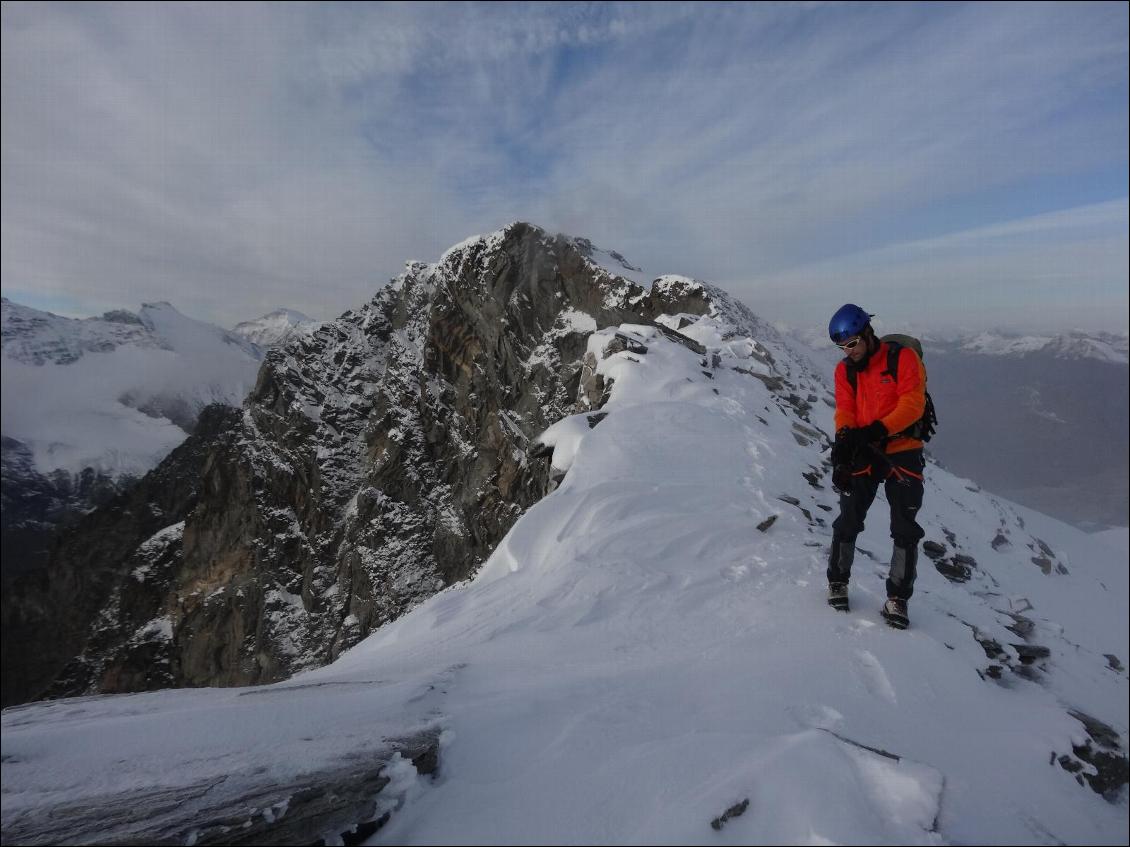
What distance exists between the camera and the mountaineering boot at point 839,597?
19.6 ft

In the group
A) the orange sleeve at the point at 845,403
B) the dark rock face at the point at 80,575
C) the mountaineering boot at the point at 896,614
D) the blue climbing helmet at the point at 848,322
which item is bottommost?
the dark rock face at the point at 80,575

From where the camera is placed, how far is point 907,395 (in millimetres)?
5527

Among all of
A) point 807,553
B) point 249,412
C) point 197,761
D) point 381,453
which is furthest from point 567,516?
point 249,412

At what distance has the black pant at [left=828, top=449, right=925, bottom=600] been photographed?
5.68 metres

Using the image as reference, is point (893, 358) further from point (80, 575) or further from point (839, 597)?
point (80, 575)

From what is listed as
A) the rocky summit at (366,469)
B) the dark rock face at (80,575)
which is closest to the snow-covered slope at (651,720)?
the rocky summit at (366,469)

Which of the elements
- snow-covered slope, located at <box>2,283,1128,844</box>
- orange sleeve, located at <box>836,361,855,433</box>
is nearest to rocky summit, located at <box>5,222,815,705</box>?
snow-covered slope, located at <box>2,283,1128,844</box>

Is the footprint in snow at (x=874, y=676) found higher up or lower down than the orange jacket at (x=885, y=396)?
lower down

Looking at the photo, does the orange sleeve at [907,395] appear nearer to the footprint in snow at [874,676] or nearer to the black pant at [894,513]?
the black pant at [894,513]

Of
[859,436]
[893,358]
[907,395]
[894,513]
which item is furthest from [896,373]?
[894,513]

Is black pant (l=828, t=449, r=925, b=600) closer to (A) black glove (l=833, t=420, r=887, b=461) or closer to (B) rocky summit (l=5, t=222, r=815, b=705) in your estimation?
→ (A) black glove (l=833, t=420, r=887, b=461)

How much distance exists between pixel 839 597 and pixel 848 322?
288 cm

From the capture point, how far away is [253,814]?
8.84ft

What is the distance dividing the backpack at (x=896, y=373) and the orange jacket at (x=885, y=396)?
0.04 metres
